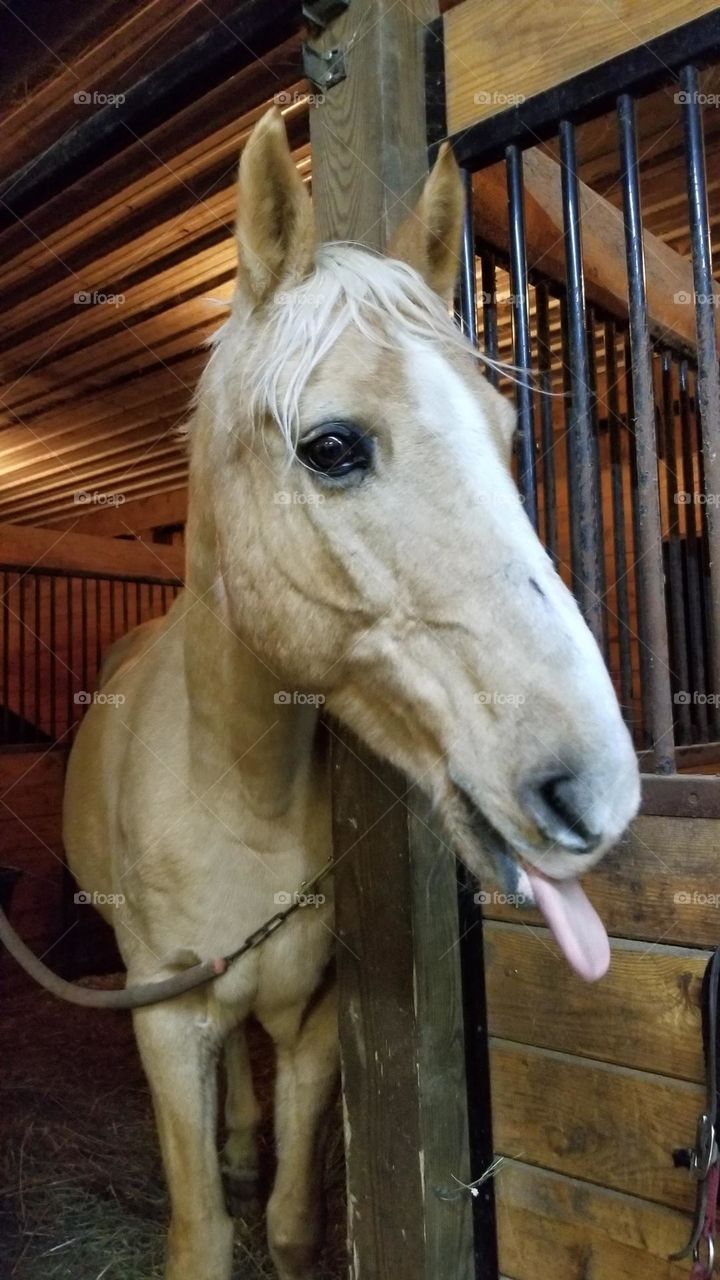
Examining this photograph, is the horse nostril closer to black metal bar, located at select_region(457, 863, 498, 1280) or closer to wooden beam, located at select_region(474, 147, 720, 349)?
black metal bar, located at select_region(457, 863, 498, 1280)

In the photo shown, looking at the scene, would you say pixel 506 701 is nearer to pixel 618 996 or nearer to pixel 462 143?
pixel 618 996

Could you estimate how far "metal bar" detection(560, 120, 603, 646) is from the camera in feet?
4.90

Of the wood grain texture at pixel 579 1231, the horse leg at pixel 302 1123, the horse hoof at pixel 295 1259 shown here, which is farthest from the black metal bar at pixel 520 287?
the horse hoof at pixel 295 1259

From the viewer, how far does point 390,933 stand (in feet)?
5.17

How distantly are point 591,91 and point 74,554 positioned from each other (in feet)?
18.3

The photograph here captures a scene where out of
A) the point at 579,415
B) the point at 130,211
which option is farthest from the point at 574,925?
the point at 130,211

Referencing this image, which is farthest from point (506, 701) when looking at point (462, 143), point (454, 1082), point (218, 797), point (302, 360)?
point (462, 143)

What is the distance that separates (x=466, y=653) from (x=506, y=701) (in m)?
0.11

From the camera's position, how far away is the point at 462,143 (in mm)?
1657

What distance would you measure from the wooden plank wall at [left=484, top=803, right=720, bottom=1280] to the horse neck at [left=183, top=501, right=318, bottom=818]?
1.77ft

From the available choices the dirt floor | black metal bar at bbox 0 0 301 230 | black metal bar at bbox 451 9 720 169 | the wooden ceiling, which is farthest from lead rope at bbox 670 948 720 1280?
black metal bar at bbox 0 0 301 230

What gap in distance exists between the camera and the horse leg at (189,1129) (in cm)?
187

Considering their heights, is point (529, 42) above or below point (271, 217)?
above

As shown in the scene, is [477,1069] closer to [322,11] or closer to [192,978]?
[192,978]
